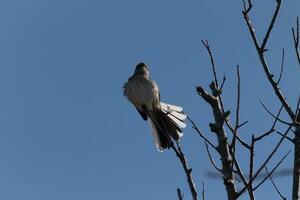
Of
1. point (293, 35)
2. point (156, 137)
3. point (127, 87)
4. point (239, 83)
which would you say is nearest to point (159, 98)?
point (127, 87)

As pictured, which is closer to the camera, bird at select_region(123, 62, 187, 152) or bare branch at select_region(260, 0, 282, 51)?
bare branch at select_region(260, 0, 282, 51)

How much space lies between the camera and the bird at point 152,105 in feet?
24.1

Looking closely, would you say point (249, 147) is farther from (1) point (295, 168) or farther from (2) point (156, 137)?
(2) point (156, 137)

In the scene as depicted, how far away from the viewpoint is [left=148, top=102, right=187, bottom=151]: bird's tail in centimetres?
699

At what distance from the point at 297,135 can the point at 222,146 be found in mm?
631

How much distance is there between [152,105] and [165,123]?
1.78 ft

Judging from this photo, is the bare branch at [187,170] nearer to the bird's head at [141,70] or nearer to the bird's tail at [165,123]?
the bird's tail at [165,123]

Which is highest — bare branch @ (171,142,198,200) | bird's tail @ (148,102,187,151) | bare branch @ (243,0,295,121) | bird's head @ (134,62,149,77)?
bird's head @ (134,62,149,77)

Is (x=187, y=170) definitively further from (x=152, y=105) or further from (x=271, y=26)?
(x=152, y=105)

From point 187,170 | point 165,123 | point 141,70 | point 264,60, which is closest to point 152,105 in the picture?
point 165,123

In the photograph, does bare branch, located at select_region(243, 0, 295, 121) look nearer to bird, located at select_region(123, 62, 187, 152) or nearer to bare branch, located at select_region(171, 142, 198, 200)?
bare branch, located at select_region(171, 142, 198, 200)

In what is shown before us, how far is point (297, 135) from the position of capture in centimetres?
377

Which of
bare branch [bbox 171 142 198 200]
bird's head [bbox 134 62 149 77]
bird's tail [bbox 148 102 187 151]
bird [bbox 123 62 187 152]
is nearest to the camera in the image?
bare branch [bbox 171 142 198 200]

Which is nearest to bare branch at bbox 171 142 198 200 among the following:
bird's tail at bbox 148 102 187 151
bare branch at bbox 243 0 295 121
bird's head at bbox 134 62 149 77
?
bare branch at bbox 243 0 295 121
